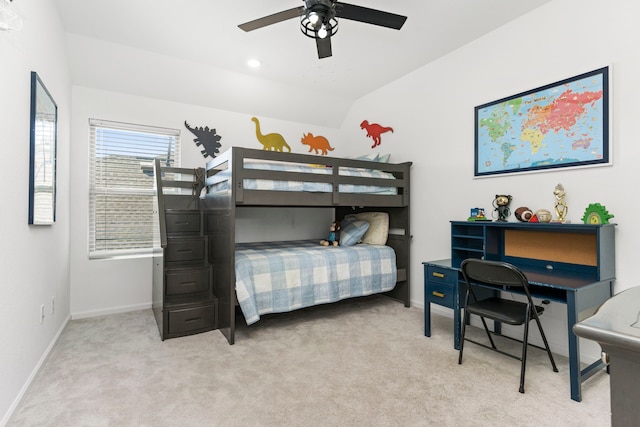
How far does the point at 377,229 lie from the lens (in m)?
3.69

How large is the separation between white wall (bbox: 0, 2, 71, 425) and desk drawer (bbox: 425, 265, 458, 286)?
8.91 ft

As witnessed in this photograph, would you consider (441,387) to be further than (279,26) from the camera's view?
No

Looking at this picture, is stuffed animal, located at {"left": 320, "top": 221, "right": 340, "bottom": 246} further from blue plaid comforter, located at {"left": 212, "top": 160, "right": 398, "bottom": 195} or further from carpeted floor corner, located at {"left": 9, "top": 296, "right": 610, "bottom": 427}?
carpeted floor corner, located at {"left": 9, "top": 296, "right": 610, "bottom": 427}

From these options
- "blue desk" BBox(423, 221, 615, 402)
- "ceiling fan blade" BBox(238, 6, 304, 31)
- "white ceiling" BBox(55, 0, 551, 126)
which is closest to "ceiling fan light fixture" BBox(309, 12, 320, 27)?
"ceiling fan blade" BBox(238, 6, 304, 31)

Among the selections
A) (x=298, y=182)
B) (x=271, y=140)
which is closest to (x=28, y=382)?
(x=298, y=182)

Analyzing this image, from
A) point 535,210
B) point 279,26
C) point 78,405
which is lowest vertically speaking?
point 78,405

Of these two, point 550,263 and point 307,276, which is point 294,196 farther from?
point 550,263

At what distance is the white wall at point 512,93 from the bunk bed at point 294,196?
0.64ft

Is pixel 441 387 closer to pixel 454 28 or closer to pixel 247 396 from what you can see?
pixel 247 396

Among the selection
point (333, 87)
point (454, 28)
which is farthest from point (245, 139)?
point (454, 28)

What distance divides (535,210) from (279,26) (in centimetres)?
257

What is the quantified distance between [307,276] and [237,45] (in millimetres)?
2242

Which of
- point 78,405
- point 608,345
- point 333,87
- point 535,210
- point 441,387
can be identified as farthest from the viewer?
point 333,87

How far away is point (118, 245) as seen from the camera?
3434mm
